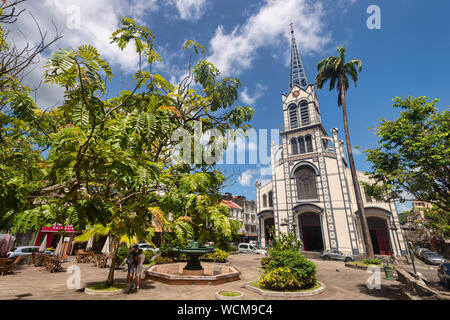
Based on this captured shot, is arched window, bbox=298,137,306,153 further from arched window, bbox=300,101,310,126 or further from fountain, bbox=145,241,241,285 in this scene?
fountain, bbox=145,241,241,285

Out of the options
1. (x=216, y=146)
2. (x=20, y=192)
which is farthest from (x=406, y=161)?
(x=20, y=192)

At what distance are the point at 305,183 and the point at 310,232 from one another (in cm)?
697

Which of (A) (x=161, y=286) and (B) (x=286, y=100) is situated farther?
(B) (x=286, y=100)

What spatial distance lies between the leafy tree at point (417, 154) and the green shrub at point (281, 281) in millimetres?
5513

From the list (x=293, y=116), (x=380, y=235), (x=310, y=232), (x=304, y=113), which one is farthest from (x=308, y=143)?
(x=380, y=235)

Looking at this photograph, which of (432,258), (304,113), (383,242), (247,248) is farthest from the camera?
(304,113)

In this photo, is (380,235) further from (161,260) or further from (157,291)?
(157,291)

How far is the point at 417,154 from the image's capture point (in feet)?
27.0

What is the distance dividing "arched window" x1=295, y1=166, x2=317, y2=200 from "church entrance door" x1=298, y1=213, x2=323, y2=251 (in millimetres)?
2685

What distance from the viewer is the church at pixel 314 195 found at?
26484mm

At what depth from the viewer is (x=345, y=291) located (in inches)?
365

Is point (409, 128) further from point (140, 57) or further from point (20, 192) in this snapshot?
point (20, 192)

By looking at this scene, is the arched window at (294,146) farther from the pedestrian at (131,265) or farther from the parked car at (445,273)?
the pedestrian at (131,265)
